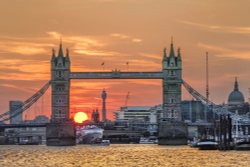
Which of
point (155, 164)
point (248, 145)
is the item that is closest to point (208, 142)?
point (248, 145)

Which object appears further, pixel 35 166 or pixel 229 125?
pixel 229 125

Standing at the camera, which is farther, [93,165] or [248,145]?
[248,145]

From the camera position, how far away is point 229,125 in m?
167

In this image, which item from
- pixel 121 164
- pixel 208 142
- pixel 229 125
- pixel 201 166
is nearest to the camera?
pixel 201 166

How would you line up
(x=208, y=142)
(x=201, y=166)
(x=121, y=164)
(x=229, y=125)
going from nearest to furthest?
(x=201, y=166) → (x=121, y=164) → (x=229, y=125) → (x=208, y=142)

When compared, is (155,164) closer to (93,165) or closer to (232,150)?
(93,165)

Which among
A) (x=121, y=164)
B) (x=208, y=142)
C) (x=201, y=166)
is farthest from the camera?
(x=208, y=142)

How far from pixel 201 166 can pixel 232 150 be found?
66.2m

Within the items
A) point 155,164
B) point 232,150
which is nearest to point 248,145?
point 232,150

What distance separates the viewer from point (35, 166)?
4417 inches

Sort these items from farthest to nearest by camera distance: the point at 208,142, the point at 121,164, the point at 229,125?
the point at 208,142 < the point at 229,125 < the point at 121,164

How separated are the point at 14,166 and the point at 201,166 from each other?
74.2 ft

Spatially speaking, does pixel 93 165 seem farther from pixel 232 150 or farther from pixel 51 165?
pixel 232 150

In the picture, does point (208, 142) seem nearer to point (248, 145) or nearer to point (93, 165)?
point (248, 145)
